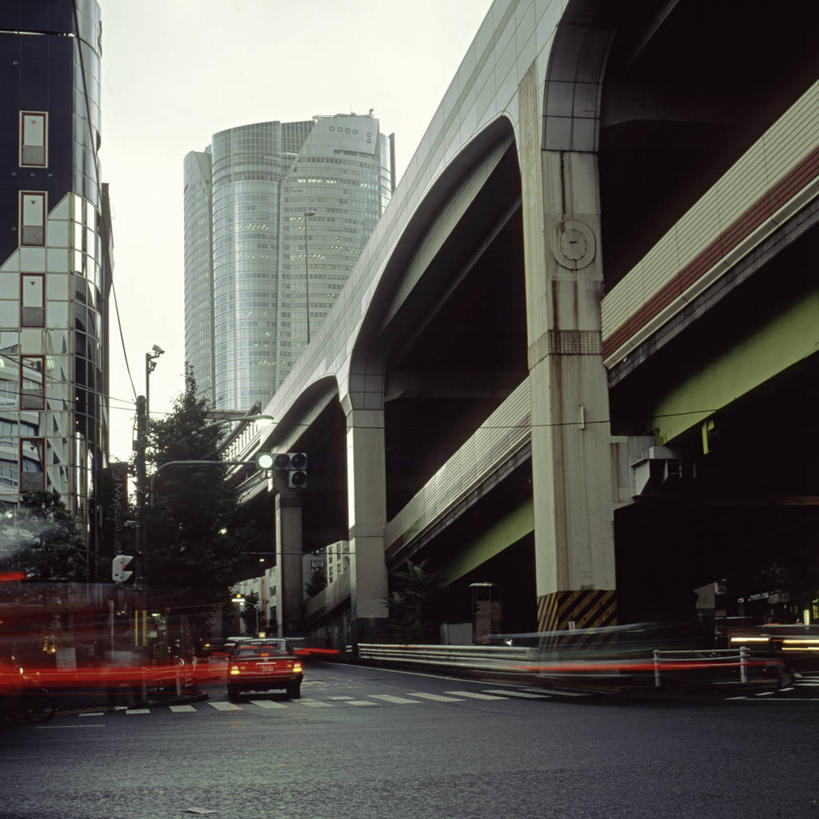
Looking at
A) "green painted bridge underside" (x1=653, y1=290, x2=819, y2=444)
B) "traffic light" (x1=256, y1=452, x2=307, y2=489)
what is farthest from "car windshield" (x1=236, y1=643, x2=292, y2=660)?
"green painted bridge underside" (x1=653, y1=290, x2=819, y2=444)

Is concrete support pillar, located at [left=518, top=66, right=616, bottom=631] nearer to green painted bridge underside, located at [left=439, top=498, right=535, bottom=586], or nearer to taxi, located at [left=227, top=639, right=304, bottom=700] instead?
green painted bridge underside, located at [left=439, top=498, right=535, bottom=586]

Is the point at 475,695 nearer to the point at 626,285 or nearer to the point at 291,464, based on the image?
the point at 291,464

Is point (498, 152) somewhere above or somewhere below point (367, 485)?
above

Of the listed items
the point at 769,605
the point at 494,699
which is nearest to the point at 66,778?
the point at 494,699

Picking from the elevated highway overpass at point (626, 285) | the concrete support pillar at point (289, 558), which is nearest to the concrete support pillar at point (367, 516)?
the elevated highway overpass at point (626, 285)

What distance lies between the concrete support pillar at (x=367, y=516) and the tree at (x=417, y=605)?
5.71 metres

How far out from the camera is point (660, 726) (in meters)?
14.9

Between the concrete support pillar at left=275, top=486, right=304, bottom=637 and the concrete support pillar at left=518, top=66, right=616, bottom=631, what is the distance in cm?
4316

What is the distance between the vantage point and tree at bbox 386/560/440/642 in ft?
144

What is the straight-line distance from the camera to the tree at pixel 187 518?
162 feet

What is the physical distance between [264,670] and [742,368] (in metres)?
12.6

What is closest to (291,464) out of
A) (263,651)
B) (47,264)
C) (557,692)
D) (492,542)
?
(263,651)

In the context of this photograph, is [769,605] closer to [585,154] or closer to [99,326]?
[99,326]

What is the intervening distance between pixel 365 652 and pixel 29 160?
3856cm
